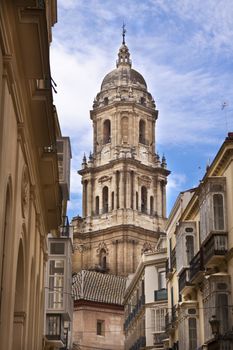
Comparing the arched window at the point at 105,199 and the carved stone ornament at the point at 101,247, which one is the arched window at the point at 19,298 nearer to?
the carved stone ornament at the point at 101,247

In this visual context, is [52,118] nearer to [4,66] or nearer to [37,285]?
[4,66]

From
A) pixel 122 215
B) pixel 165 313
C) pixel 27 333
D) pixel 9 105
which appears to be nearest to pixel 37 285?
pixel 27 333

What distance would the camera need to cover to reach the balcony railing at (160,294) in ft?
148

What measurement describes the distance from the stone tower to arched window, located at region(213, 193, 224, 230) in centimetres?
4308

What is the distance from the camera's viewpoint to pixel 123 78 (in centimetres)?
7969

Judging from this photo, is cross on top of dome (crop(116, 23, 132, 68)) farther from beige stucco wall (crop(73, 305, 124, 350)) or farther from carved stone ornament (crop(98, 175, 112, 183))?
beige stucco wall (crop(73, 305, 124, 350))

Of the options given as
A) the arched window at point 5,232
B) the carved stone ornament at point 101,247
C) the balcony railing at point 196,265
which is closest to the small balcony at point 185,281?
the balcony railing at point 196,265

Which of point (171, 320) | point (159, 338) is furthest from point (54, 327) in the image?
point (159, 338)

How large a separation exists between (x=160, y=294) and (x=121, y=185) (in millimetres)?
28755

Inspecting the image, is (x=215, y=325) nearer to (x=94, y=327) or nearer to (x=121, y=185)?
(x=94, y=327)

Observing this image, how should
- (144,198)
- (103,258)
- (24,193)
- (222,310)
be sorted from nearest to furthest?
1. (24,193)
2. (222,310)
3. (103,258)
4. (144,198)

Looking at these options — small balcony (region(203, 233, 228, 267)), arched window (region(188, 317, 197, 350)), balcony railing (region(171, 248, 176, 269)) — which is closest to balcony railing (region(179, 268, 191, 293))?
arched window (region(188, 317, 197, 350))

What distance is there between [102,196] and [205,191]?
46.7 meters

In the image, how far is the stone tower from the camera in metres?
72.1
